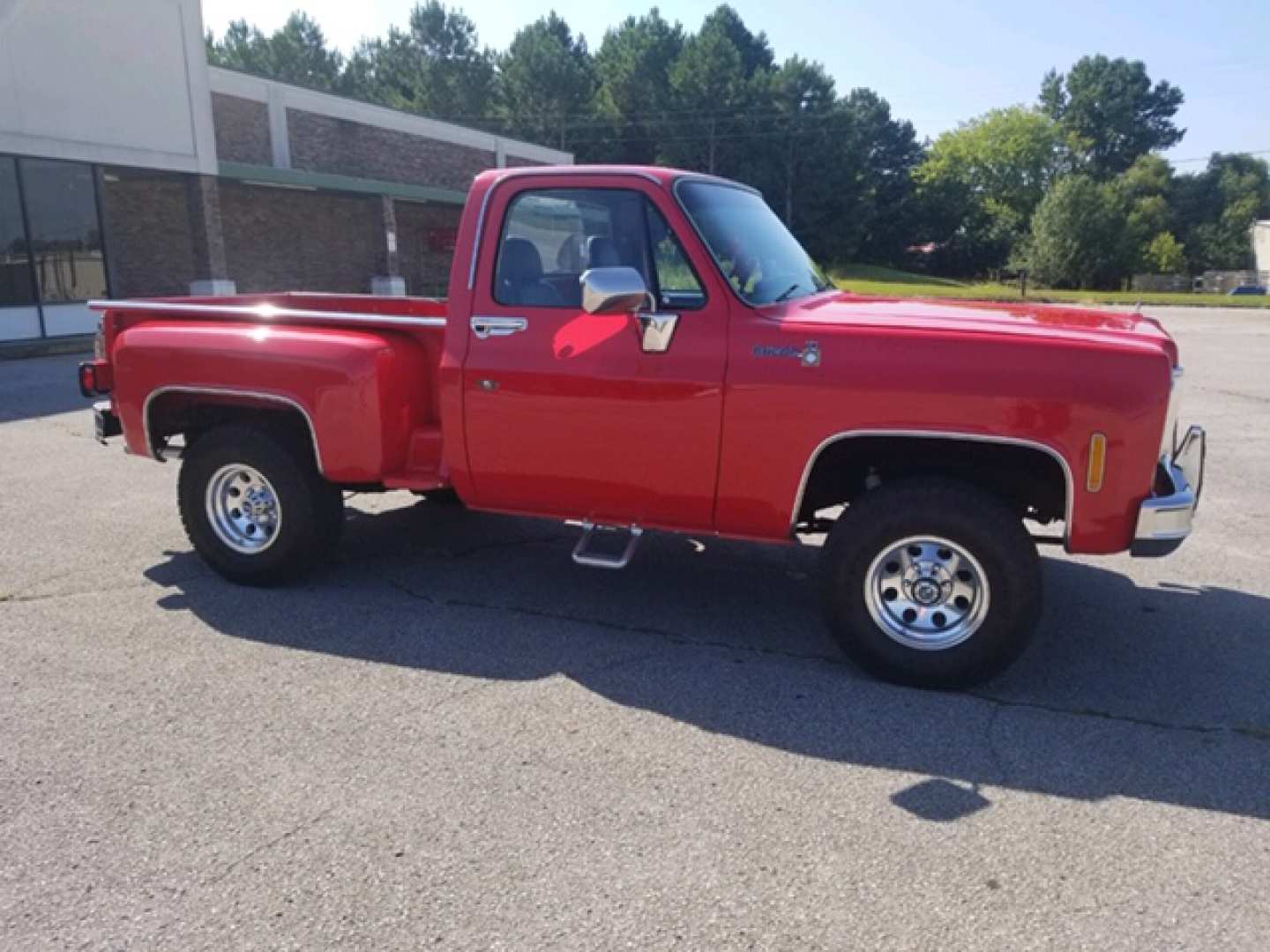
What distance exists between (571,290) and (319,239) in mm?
25949

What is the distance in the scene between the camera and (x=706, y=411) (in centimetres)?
423

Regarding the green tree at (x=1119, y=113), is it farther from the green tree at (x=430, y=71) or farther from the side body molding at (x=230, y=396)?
the side body molding at (x=230, y=396)

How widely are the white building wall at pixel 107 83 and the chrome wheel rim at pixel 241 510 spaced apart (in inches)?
597

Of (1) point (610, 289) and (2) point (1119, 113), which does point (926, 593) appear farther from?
(2) point (1119, 113)

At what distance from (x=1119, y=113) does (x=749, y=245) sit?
10800 centimetres

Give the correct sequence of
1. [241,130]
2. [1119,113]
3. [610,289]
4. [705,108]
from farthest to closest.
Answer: [1119,113] < [705,108] < [241,130] < [610,289]

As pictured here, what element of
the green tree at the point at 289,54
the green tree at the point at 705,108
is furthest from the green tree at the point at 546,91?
the green tree at the point at 289,54

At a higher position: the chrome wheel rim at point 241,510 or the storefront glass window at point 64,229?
the storefront glass window at point 64,229

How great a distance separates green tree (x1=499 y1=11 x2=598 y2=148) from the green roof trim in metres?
42.5

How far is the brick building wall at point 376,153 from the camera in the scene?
28.1 m

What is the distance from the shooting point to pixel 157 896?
283cm

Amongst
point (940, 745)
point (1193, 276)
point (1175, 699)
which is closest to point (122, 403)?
point (940, 745)

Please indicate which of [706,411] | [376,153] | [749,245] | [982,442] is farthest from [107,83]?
[982,442]

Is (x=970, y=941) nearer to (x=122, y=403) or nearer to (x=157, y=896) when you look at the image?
(x=157, y=896)
